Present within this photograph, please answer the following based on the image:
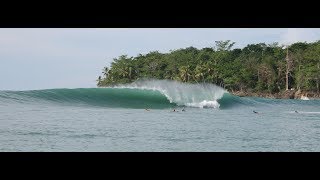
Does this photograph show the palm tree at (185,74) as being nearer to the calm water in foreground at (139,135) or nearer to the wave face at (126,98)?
the wave face at (126,98)

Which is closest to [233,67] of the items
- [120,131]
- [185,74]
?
[185,74]

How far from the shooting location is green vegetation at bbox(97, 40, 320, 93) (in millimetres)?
30844

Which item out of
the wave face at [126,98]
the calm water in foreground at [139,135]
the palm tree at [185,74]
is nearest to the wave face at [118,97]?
the wave face at [126,98]

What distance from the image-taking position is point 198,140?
8.00 m

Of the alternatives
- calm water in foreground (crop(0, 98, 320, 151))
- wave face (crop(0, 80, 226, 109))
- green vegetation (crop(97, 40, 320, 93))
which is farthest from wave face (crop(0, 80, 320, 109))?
green vegetation (crop(97, 40, 320, 93))

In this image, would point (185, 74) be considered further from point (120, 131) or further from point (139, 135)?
point (139, 135)

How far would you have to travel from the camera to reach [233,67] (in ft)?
107

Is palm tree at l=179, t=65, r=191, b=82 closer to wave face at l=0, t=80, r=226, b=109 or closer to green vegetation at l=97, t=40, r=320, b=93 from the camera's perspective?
green vegetation at l=97, t=40, r=320, b=93

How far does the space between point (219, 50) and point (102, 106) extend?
19.3 meters

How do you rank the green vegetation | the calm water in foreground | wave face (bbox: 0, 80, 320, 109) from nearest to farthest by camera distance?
the calm water in foreground, wave face (bbox: 0, 80, 320, 109), the green vegetation

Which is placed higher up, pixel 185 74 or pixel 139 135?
pixel 185 74
